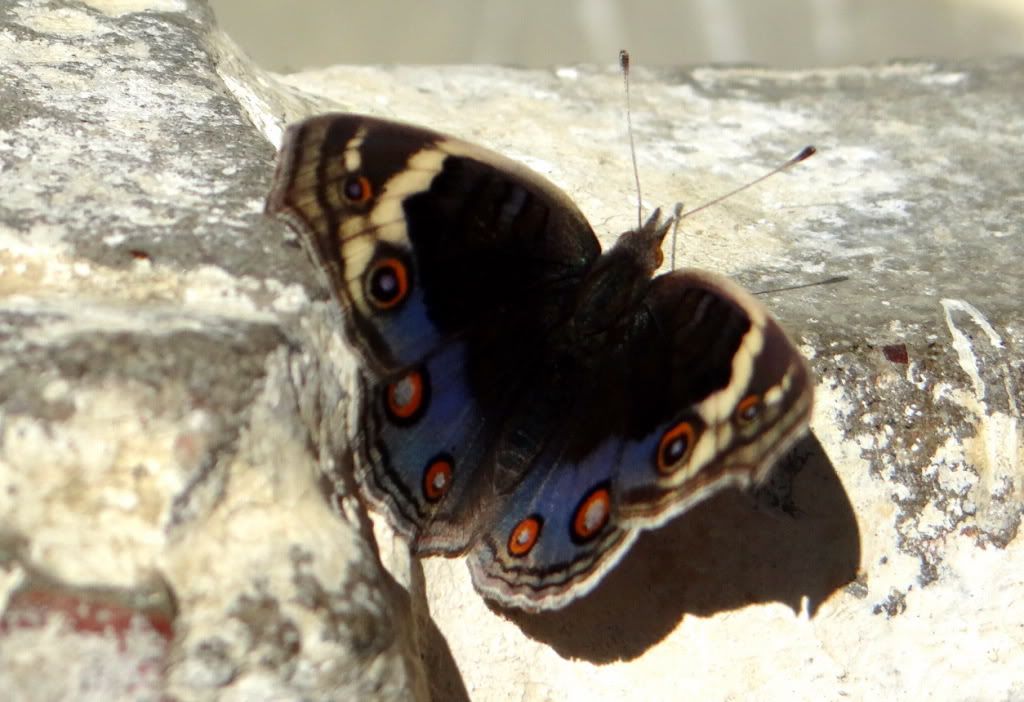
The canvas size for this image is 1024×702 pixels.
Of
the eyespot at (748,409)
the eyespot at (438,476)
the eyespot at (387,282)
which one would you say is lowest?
the eyespot at (438,476)

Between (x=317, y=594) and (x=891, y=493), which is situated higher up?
(x=317, y=594)

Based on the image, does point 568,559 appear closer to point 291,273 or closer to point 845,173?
point 291,273

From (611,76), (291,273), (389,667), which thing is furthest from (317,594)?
(611,76)

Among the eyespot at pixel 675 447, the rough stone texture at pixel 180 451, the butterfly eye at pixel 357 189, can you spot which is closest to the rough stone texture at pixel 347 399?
the rough stone texture at pixel 180 451

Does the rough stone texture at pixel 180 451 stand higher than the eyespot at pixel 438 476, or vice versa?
the rough stone texture at pixel 180 451

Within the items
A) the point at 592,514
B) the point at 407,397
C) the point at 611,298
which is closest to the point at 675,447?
the point at 592,514

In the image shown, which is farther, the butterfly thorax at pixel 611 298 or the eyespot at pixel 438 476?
the butterfly thorax at pixel 611 298

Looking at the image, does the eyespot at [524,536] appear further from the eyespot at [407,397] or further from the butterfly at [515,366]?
the eyespot at [407,397]
